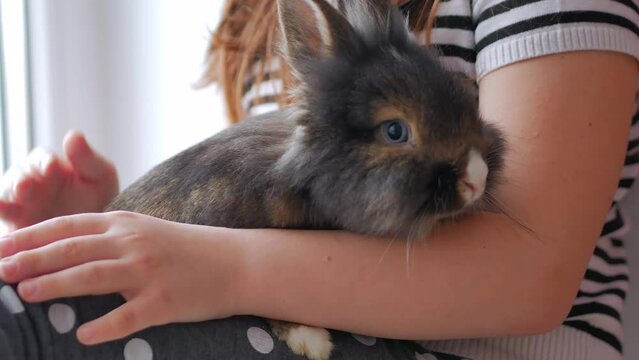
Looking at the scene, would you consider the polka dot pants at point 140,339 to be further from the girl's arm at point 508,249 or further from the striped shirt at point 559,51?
the striped shirt at point 559,51

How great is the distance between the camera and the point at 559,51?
0.85 m

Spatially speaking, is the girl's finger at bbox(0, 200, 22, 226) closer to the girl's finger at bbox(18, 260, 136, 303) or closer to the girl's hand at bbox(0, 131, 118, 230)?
the girl's hand at bbox(0, 131, 118, 230)

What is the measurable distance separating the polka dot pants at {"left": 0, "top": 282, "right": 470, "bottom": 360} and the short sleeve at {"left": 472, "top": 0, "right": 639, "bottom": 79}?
1.27 feet

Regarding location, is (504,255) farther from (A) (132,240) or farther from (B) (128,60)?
(B) (128,60)

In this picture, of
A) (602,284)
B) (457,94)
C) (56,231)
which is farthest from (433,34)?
(56,231)

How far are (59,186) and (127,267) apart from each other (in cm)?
52

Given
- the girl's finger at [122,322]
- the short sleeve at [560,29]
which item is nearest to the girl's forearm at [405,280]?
the girl's finger at [122,322]

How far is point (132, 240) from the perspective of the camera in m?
0.75

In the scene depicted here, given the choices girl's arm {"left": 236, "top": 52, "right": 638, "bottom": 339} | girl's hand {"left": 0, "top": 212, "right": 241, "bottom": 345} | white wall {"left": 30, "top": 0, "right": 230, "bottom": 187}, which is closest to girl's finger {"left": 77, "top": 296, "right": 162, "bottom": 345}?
girl's hand {"left": 0, "top": 212, "right": 241, "bottom": 345}

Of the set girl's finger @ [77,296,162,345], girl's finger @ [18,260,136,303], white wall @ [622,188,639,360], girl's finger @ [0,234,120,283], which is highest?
girl's finger @ [0,234,120,283]

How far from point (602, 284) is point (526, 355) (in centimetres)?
20

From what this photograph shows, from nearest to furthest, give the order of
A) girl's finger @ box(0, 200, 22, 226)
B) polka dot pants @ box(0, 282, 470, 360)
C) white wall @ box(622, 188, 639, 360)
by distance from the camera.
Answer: polka dot pants @ box(0, 282, 470, 360)
girl's finger @ box(0, 200, 22, 226)
white wall @ box(622, 188, 639, 360)

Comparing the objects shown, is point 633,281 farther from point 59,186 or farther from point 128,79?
point 128,79

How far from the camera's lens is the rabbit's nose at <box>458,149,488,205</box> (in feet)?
2.40
